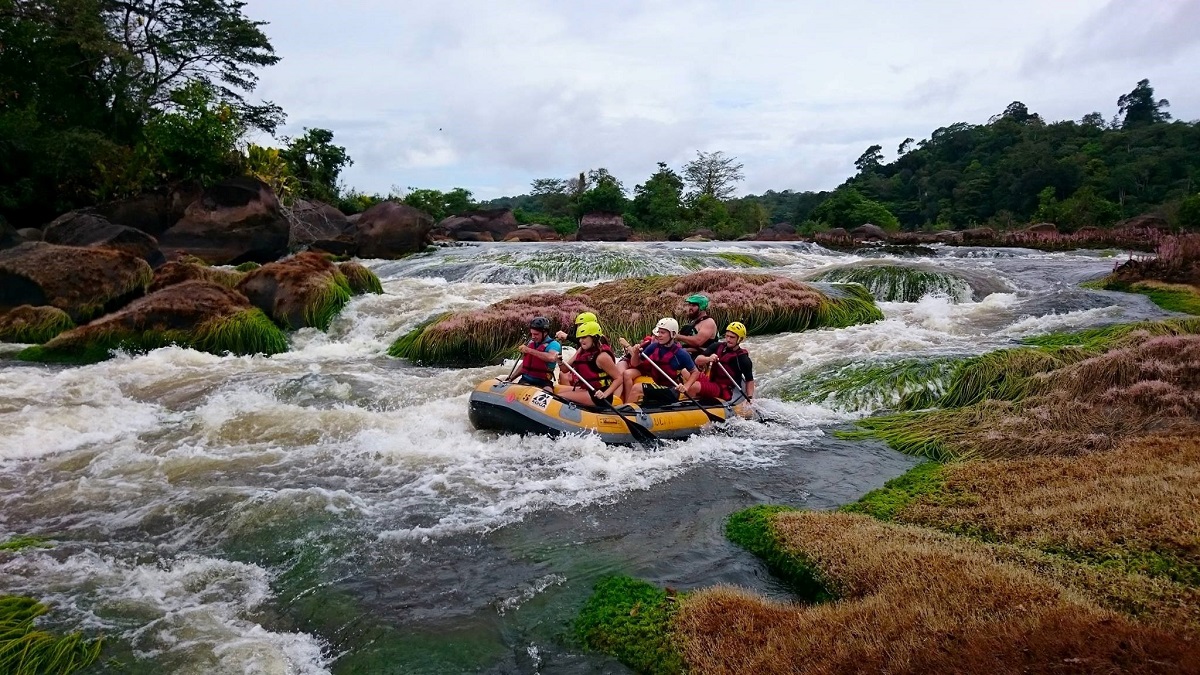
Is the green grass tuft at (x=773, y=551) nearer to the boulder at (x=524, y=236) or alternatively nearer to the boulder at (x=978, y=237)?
the boulder at (x=978, y=237)

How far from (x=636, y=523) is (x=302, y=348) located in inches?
400

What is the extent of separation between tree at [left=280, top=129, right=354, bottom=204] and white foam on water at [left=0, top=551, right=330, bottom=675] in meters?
28.2

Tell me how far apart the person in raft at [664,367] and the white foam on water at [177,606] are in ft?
16.7

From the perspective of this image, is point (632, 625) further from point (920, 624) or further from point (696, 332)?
point (696, 332)

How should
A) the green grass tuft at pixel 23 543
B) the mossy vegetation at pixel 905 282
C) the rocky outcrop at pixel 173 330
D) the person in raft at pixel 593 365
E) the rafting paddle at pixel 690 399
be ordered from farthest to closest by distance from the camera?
the mossy vegetation at pixel 905 282, the rocky outcrop at pixel 173 330, the person in raft at pixel 593 365, the rafting paddle at pixel 690 399, the green grass tuft at pixel 23 543

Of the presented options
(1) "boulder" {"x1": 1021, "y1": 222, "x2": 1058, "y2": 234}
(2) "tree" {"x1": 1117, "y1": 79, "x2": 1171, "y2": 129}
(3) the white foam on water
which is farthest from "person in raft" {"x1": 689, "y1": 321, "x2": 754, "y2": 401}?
(2) "tree" {"x1": 1117, "y1": 79, "x2": 1171, "y2": 129}

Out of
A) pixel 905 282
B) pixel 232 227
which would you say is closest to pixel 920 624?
pixel 905 282

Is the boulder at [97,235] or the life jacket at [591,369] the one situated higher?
the boulder at [97,235]

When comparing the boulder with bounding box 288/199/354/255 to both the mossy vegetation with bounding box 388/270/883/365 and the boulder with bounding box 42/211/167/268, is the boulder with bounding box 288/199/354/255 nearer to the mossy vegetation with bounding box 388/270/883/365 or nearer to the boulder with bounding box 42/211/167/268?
the boulder with bounding box 42/211/167/268

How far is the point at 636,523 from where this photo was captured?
6.28m

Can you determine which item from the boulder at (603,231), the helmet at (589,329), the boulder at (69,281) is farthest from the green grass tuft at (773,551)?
the boulder at (603,231)

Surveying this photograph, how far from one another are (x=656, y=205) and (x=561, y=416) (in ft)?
146

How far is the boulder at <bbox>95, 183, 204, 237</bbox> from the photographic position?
71.2 feet

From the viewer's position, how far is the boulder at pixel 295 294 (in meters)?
15.3
